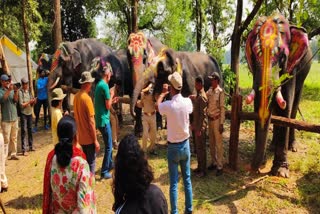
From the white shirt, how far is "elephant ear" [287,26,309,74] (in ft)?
→ 9.44

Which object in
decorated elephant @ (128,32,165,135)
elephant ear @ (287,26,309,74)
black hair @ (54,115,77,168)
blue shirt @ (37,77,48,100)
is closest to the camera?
black hair @ (54,115,77,168)

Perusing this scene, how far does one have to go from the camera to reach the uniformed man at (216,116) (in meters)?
6.52

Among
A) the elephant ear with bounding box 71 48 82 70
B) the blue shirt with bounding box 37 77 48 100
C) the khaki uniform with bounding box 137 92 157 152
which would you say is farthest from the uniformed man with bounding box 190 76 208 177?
the blue shirt with bounding box 37 77 48 100

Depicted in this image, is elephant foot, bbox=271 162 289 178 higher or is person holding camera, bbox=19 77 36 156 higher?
person holding camera, bbox=19 77 36 156

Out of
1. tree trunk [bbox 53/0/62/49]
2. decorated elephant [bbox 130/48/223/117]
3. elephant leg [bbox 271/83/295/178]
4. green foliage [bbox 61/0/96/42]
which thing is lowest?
elephant leg [bbox 271/83/295/178]

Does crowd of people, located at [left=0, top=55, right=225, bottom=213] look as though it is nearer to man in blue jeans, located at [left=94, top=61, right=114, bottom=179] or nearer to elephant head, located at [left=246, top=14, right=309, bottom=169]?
man in blue jeans, located at [left=94, top=61, right=114, bottom=179]

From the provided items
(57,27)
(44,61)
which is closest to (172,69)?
(57,27)

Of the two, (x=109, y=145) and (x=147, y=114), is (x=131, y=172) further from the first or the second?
(x=147, y=114)

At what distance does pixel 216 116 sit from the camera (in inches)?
261

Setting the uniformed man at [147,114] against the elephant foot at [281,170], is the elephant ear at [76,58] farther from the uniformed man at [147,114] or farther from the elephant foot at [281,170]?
the elephant foot at [281,170]

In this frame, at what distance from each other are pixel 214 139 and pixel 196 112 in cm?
83

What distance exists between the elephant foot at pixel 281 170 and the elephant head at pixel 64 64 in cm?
650

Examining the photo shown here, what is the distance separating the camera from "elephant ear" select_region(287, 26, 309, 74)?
6637mm

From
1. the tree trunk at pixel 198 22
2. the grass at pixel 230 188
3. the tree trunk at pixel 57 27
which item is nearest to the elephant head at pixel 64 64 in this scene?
the tree trunk at pixel 57 27
